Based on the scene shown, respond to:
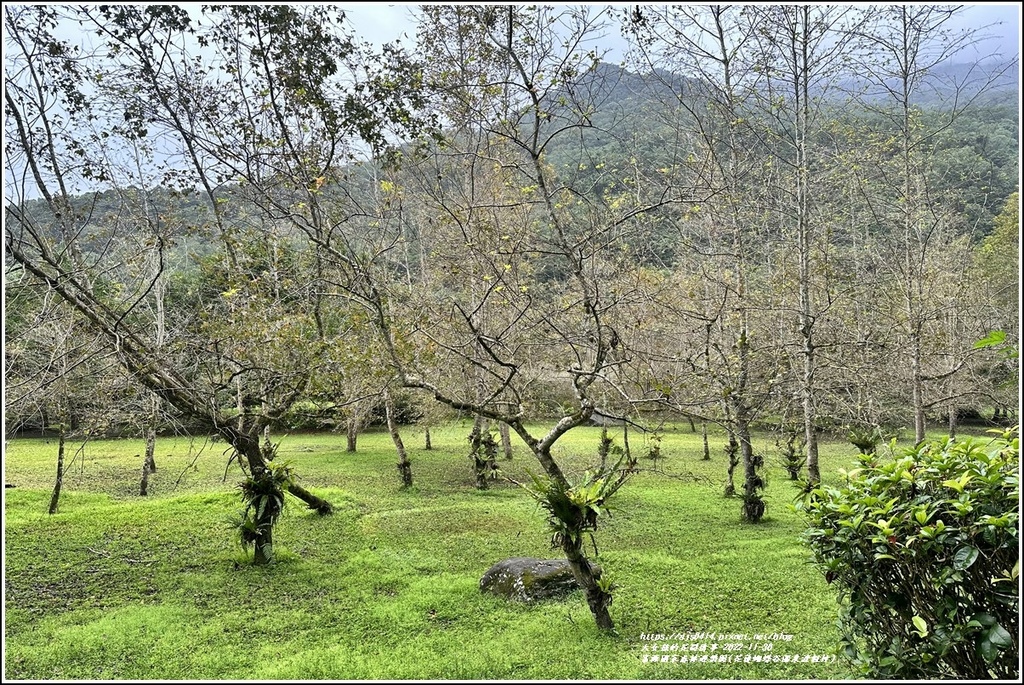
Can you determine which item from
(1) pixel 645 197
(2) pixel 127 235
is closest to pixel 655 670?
(1) pixel 645 197

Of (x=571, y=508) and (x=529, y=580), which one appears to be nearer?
(x=571, y=508)

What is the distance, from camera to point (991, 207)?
290 inches

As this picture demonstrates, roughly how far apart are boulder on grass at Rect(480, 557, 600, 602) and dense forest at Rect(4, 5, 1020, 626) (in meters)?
0.72

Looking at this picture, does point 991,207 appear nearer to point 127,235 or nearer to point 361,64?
point 361,64

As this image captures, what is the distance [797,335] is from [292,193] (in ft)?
20.6

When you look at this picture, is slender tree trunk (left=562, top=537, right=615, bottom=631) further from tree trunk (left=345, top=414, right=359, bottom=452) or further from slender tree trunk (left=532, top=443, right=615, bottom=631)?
tree trunk (left=345, top=414, right=359, bottom=452)

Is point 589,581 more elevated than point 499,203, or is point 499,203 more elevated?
point 499,203

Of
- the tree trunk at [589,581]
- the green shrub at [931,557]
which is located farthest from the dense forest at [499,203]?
the green shrub at [931,557]

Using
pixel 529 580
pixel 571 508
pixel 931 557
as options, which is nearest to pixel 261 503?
pixel 529 580

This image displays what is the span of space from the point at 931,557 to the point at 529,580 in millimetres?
2959

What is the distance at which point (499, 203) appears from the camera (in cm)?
638

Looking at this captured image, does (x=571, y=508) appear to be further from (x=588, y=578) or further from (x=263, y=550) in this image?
(x=263, y=550)

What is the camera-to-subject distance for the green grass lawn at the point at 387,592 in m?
3.66

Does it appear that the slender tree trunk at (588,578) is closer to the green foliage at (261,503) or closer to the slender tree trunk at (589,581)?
the slender tree trunk at (589,581)
